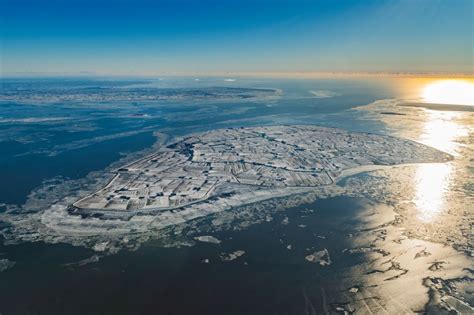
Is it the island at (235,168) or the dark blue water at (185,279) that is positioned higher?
the island at (235,168)

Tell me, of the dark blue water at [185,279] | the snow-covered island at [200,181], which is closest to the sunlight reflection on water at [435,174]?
the snow-covered island at [200,181]

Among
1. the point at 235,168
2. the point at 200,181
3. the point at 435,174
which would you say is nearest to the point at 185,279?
the point at 200,181

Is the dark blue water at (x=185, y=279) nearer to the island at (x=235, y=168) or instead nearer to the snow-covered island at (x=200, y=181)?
the snow-covered island at (x=200, y=181)

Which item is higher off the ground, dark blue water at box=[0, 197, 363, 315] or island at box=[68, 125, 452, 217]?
island at box=[68, 125, 452, 217]

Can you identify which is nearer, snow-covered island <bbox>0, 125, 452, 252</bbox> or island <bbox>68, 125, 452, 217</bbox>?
snow-covered island <bbox>0, 125, 452, 252</bbox>

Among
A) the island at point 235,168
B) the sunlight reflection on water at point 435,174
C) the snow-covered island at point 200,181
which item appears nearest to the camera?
the snow-covered island at point 200,181

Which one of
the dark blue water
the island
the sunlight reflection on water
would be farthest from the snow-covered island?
the sunlight reflection on water

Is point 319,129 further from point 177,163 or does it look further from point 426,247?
point 426,247

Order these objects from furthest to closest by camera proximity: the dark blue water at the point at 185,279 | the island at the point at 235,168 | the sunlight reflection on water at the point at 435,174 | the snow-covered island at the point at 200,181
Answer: the island at the point at 235,168 < the sunlight reflection on water at the point at 435,174 < the snow-covered island at the point at 200,181 < the dark blue water at the point at 185,279

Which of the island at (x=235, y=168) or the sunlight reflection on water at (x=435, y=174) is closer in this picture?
the sunlight reflection on water at (x=435, y=174)

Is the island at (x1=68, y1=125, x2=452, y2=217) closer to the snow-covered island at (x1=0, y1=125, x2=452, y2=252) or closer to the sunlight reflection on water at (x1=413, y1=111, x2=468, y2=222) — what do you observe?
the snow-covered island at (x1=0, y1=125, x2=452, y2=252)

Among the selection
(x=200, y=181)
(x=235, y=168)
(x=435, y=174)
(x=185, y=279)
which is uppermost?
(x=235, y=168)

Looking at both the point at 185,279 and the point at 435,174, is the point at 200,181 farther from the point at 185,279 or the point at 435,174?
the point at 435,174
